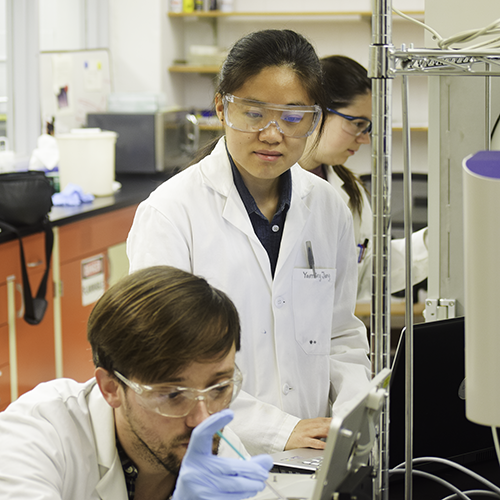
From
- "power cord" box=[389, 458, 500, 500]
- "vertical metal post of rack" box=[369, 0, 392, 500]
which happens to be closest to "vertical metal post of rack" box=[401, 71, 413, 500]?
"vertical metal post of rack" box=[369, 0, 392, 500]

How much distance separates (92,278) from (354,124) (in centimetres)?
187

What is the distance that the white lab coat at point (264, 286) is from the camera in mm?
1333

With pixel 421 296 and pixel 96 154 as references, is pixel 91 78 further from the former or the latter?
pixel 421 296

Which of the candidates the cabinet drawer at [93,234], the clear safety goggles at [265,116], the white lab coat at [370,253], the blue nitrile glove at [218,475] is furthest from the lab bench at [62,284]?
the blue nitrile glove at [218,475]

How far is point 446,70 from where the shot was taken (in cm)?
82

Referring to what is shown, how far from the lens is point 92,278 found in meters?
3.33

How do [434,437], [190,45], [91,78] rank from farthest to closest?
1. [190,45]
2. [91,78]
3. [434,437]

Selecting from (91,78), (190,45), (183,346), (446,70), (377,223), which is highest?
(190,45)

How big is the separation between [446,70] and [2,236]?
86.1 inches

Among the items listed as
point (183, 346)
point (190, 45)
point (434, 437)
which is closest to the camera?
point (183, 346)

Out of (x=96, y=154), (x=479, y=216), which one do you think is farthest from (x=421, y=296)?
(x=479, y=216)

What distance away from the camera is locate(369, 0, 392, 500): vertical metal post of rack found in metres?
0.79

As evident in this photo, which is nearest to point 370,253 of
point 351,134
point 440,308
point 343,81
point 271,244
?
point 351,134

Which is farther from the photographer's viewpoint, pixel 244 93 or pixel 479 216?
pixel 244 93
